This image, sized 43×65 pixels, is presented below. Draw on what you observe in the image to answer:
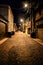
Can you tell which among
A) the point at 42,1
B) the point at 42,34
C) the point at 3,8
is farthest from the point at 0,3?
the point at 42,34

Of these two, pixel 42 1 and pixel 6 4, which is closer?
pixel 42 1

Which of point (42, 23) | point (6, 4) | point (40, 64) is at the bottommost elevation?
point (40, 64)

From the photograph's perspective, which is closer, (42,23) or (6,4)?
(42,23)

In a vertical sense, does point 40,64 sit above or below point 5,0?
below

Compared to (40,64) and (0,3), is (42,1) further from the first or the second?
(40,64)

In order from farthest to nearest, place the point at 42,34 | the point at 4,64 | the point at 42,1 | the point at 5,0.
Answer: the point at 5,0 → the point at 42,1 → the point at 42,34 → the point at 4,64

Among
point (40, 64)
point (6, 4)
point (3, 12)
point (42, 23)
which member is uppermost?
point (6, 4)

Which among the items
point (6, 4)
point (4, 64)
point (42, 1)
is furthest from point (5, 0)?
point (4, 64)

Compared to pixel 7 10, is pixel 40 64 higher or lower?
lower

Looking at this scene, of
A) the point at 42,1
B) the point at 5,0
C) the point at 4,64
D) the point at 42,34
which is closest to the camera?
the point at 4,64

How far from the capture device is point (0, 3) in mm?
24812

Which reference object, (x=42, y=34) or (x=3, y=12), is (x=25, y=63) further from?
(x=3, y=12)

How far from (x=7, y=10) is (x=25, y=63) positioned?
71.8ft

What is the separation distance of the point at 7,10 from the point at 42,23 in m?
11.5
